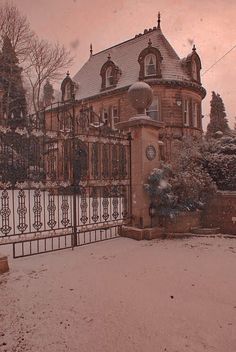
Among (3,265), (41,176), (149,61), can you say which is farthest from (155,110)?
(3,265)

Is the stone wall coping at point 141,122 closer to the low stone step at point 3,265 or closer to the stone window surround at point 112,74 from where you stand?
the low stone step at point 3,265

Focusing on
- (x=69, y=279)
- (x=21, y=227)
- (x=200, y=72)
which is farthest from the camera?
(x=200, y=72)

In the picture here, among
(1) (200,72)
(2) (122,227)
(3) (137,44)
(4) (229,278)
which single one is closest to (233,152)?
(2) (122,227)

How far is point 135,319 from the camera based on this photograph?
3449 mm

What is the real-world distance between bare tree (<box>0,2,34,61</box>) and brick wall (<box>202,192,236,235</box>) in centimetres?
2436

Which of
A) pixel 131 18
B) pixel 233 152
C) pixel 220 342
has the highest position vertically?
pixel 131 18

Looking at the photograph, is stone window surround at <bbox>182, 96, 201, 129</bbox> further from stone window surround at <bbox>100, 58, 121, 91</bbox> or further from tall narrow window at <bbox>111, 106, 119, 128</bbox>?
stone window surround at <bbox>100, 58, 121, 91</bbox>

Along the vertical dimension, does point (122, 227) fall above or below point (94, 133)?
below

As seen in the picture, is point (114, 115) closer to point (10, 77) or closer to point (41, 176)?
point (10, 77)

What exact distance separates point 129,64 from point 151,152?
20630 millimetres

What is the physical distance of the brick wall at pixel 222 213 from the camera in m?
7.94

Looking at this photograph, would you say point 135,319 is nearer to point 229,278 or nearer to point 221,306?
point 221,306

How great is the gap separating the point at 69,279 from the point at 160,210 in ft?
11.4

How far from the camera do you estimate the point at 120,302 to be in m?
3.88
